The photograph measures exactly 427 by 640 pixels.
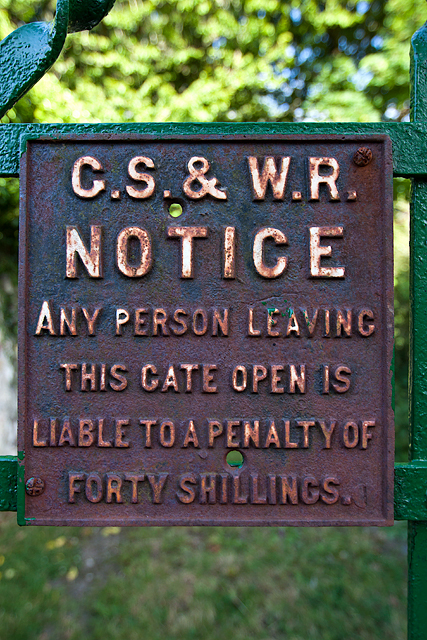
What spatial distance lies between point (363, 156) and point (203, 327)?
0.75 metres

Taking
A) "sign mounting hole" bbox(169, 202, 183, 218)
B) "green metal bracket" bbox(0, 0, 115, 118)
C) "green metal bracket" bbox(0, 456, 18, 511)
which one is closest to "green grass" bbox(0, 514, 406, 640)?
"green metal bracket" bbox(0, 456, 18, 511)

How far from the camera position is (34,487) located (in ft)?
3.99

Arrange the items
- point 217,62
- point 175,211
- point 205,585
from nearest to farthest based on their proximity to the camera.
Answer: point 175,211 < point 205,585 < point 217,62

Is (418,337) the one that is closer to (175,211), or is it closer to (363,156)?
(363,156)

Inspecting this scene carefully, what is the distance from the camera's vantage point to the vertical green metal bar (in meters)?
1.21

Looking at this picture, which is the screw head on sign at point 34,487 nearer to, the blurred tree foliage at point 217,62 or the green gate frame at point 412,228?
the green gate frame at point 412,228

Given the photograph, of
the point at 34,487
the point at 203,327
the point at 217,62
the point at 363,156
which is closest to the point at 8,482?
the point at 34,487

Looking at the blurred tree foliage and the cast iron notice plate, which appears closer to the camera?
the cast iron notice plate

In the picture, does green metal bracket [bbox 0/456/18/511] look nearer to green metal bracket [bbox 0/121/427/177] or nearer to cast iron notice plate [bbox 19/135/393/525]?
cast iron notice plate [bbox 19/135/393/525]

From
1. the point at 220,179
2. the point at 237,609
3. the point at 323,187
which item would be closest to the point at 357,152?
the point at 323,187

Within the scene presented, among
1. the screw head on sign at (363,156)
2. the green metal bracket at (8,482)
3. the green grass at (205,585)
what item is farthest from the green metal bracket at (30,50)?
the green grass at (205,585)

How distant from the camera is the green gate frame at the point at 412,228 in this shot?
1.21 m

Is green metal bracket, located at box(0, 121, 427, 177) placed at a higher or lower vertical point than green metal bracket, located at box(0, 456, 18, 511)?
higher

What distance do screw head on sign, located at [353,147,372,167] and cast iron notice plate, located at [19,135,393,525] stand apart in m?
0.02
